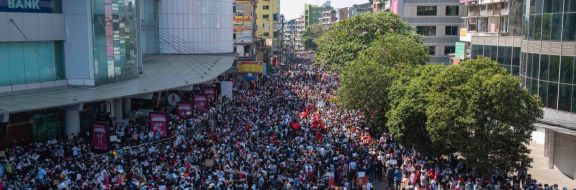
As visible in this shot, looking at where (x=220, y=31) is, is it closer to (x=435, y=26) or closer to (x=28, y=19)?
(x=435, y=26)

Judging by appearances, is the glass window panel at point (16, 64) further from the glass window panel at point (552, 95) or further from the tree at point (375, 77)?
the glass window panel at point (552, 95)

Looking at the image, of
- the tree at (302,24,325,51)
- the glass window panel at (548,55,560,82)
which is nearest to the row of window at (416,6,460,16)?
the glass window panel at (548,55,560,82)

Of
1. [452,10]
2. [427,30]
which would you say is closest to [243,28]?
[427,30]

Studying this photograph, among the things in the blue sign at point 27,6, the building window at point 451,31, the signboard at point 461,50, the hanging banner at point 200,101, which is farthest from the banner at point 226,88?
the building window at point 451,31

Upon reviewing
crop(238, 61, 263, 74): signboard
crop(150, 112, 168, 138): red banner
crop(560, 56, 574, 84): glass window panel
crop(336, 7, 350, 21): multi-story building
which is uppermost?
crop(336, 7, 350, 21): multi-story building

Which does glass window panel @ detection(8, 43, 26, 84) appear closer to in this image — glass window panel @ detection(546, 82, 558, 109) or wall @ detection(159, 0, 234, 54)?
glass window panel @ detection(546, 82, 558, 109)

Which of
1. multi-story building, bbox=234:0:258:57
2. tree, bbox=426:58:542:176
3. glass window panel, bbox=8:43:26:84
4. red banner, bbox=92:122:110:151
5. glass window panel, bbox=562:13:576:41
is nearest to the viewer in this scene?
tree, bbox=426:58:542:176

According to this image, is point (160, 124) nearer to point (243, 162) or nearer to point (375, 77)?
point (243, 162)

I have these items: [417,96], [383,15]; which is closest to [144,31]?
[383,15]
